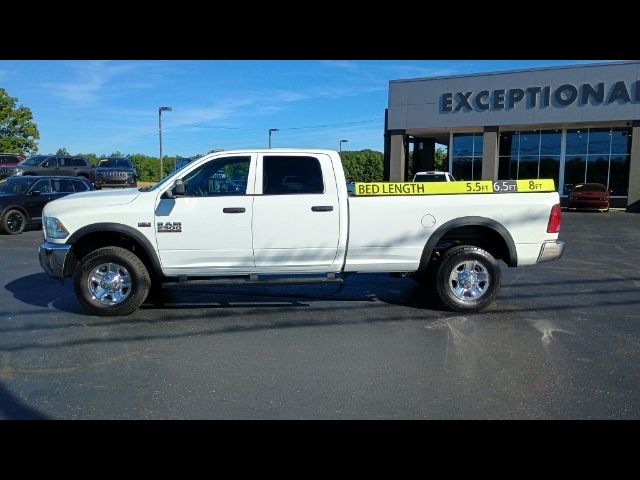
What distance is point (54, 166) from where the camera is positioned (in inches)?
966

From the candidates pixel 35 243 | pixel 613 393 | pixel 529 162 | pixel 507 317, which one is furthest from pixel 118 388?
pixel 529 162

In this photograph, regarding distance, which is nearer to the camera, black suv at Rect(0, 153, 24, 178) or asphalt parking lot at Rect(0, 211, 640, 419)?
asphalt parking lot at Rect(0, 211, 640, 419)

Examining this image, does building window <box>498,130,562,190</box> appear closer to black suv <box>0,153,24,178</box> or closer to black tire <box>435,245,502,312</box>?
black tire <box>435,245,502,312</box>

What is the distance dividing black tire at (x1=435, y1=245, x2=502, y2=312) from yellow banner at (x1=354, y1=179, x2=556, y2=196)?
74 centimetres

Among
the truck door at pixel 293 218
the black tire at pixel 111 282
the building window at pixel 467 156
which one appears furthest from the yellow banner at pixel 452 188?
the building window at pixel 467 156

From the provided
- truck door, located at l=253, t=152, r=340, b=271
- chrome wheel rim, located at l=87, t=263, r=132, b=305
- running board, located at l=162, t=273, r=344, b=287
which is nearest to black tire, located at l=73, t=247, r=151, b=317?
chrome wheel rim, located at l=87, t=263, r=132, b=305

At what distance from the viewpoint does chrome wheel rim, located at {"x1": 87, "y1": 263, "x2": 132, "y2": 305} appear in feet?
19.3

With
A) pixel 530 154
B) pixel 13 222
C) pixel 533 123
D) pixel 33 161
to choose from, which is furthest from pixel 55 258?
pixel 530 154

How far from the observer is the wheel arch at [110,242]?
5.78 m

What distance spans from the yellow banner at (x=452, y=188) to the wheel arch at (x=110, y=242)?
255 centimetres

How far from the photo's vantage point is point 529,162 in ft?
96.2

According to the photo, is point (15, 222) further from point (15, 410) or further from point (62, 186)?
point (15, 410)
